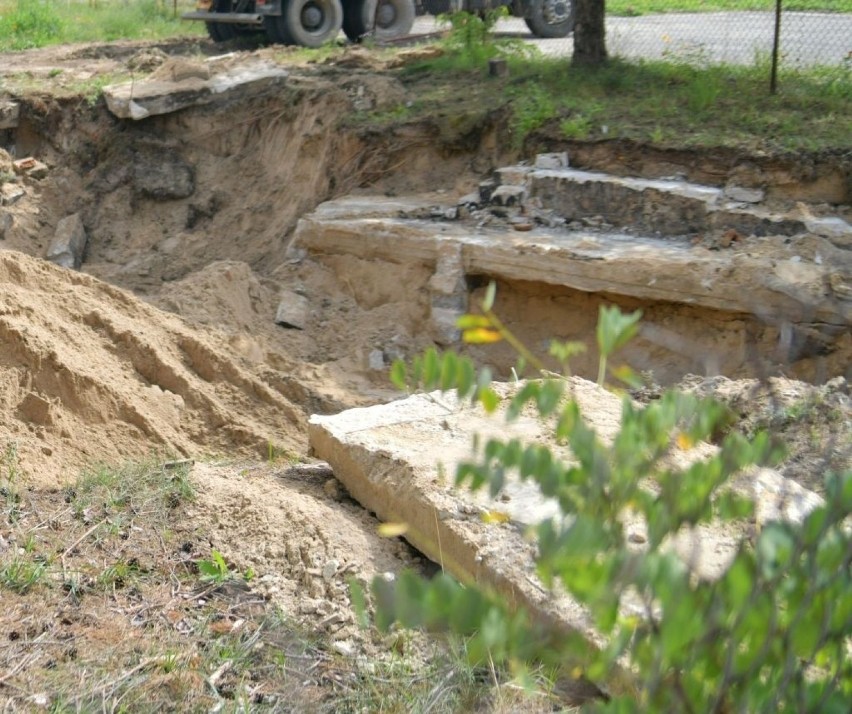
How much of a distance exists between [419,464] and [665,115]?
611cm

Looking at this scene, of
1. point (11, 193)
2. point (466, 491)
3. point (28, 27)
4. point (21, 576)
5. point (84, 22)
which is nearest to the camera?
point (21, 576)

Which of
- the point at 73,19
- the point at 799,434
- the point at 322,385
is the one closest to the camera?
the point at 799,434

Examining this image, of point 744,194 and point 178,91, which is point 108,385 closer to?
point 744,194

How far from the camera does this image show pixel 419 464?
4.57m

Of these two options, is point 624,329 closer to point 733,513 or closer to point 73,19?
point 733,513

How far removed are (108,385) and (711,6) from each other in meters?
12.6

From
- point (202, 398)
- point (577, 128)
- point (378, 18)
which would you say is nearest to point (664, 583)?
point (202, 398)

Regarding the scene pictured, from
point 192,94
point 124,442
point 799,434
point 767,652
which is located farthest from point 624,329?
point 192,94

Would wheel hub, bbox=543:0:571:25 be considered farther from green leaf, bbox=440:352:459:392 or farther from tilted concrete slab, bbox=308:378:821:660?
green leaf, bbox=440:352:459:392

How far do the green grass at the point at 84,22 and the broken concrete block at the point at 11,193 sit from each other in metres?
4.21

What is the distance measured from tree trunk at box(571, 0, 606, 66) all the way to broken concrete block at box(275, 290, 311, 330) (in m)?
3.91

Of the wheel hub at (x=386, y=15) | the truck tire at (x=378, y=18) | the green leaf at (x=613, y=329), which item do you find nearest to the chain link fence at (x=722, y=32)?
the truck tire at (x=378, y=18)

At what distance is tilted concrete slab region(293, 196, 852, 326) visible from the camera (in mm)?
7316

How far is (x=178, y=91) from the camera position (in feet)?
37.6
